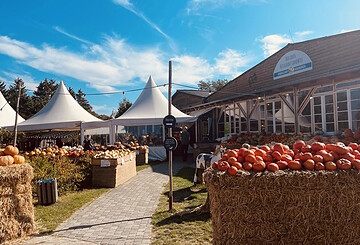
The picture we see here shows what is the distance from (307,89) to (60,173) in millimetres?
8836

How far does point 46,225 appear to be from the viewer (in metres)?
4.92

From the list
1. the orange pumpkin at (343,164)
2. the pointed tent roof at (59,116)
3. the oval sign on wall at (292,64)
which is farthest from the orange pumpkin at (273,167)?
the pointed tent roof at (59,116)

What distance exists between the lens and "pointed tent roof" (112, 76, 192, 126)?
597 inches

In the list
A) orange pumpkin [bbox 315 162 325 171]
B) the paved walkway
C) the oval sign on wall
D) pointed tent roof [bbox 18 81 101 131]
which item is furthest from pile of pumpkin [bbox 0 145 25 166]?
the oval sign on wall

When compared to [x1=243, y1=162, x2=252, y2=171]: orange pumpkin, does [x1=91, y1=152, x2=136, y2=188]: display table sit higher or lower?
lower

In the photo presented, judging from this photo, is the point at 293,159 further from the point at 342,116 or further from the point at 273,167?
the point at 342,116

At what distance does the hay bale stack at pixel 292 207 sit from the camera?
2951mm

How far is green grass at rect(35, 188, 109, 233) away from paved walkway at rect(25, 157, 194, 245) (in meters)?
0.18

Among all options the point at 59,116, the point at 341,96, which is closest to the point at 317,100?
the point at 341,96

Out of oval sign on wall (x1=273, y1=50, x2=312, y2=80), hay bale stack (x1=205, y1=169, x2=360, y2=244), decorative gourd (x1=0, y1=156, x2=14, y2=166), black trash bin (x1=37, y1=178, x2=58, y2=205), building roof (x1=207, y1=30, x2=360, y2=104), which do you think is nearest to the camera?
hay bale stack (x1=205, y1=169, x2=360, y2=244)

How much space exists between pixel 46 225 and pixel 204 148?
9623 millimetres

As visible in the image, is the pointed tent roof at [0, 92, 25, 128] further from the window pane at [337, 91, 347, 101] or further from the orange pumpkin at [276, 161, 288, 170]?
the orange pumpkin at [276, 161, 288, 170]

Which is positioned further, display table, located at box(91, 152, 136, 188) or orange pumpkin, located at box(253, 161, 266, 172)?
display table, located at box(91, 152, 136, 188)

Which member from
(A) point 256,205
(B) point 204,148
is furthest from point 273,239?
(B) point 204,148
